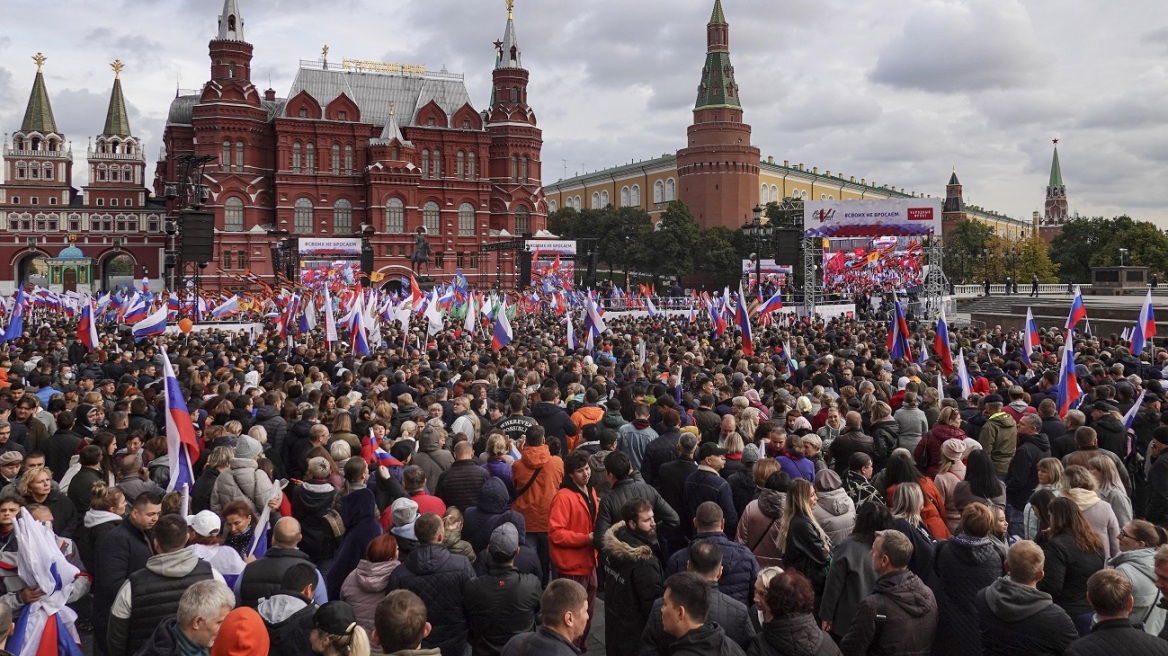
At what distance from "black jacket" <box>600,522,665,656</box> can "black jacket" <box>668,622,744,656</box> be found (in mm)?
1270

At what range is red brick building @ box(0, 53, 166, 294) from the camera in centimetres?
7581

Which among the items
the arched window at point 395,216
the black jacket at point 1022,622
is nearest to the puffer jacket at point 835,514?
the black jacket at point 1022,622

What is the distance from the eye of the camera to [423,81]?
71250 mm

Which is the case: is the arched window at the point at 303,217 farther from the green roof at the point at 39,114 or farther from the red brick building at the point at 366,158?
the green roof at the point at 39,114

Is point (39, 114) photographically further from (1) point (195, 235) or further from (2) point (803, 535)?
(2) point (803, 535)

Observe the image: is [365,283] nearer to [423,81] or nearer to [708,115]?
[423,81]

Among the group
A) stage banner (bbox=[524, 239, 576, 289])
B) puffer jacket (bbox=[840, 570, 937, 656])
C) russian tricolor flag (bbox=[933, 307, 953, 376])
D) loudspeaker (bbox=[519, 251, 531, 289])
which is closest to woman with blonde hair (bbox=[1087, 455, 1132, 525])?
puffer jacket (bbox=[840, 570, 937, 656])

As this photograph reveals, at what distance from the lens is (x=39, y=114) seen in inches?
3157

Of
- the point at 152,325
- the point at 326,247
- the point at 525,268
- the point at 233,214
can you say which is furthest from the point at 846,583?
the point at 233,214

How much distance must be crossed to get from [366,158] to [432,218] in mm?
6629

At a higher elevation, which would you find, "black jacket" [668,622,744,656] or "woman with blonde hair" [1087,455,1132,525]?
"woman with blonde hair" [1087,455,1132,525]

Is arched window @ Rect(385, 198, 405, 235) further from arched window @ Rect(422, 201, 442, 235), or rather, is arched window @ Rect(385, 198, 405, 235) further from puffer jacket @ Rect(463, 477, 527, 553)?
puffer jacket @ Rect(463, 477, 527, 553)

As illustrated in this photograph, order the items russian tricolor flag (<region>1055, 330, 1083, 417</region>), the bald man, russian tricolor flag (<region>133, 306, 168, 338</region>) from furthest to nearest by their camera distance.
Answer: russian tricolor flag (<region>133, 306, 168, 338</region>)
russian tricolor flag (<region>1055, 330, 1083, 417</region>)
the bald man

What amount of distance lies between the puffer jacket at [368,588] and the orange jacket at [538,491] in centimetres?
197
